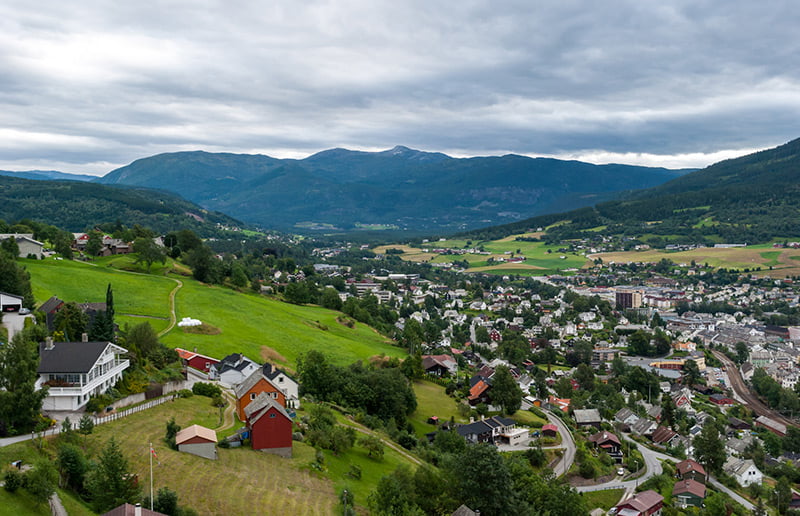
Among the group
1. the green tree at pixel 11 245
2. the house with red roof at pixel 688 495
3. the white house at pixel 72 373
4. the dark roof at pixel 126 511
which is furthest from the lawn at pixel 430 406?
the green tree at pixel 11 245

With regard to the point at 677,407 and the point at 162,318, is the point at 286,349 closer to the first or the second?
the point at 162,318

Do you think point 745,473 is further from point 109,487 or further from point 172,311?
point 109,487

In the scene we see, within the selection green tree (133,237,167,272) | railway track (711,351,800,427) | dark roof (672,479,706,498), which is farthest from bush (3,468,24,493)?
railway track (711,351,800,427)

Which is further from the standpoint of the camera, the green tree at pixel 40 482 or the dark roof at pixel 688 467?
the dark roof at pixel 688 467

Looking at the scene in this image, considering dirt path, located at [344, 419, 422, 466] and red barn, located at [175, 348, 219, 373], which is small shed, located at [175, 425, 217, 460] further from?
red barn, located at [175, 348, 219, 373]

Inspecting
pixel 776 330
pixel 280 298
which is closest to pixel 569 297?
pixel 776 330

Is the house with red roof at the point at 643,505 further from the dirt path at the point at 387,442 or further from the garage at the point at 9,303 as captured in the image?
the garage at the point at 9,303
